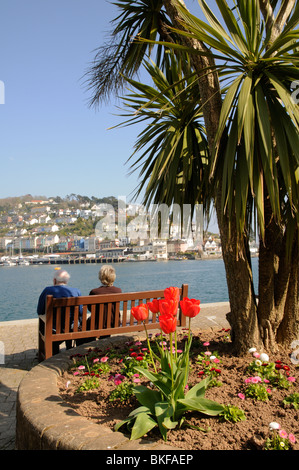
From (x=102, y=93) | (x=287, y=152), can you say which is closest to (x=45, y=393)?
(x=287, y=152)

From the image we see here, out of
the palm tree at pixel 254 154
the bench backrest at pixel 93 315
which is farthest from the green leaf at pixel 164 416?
the bench backrest at pixel 93 315

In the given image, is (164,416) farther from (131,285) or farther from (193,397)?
(131,285)

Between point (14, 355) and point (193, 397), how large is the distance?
3357 millimetres

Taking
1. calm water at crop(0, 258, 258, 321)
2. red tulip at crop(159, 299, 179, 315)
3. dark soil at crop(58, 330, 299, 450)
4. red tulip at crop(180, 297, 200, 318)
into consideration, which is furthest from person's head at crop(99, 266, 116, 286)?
calm water at crop(0, 258, 258, 321)

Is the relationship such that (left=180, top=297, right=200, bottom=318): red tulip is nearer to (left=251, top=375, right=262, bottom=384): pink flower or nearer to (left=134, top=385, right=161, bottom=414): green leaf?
(left=134, top=385, right=161, bottom=414): green leaf

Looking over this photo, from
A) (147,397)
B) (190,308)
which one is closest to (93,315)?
(147,397)

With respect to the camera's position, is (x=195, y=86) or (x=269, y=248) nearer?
(x=269, y=248)

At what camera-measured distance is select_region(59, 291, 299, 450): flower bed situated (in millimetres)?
2016

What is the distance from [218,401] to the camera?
2398 millimetres

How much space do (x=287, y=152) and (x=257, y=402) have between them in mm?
1504

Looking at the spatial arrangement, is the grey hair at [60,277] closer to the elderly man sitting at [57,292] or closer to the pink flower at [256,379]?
the elderly man sitting at [57,292]

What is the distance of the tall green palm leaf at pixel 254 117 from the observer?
2.44 m

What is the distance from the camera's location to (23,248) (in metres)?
94.2
